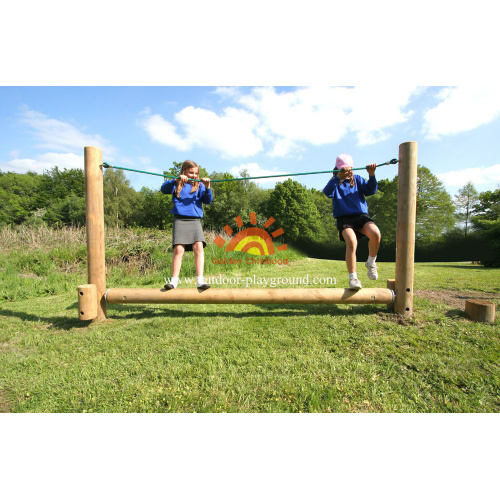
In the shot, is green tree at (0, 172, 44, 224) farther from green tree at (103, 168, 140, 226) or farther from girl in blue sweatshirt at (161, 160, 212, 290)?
girl in blue sweatshirt at (161, 160, 212, 290)

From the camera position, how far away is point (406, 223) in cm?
297

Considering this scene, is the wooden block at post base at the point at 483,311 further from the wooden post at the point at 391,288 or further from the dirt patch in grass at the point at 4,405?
the dirt patch in grass at the point at 4,405

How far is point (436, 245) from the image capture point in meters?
12.7

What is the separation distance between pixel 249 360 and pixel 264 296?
3.16 feet

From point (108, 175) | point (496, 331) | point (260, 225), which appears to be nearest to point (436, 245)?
point (260, 225)

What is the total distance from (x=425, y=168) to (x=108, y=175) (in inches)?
1274

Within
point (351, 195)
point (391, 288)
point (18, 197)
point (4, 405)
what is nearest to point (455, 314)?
point (391, 288)

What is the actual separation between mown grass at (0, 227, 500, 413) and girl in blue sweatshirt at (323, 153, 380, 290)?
79cm

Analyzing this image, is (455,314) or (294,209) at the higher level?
(294,209)

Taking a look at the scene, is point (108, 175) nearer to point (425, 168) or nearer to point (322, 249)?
point (322, 249)

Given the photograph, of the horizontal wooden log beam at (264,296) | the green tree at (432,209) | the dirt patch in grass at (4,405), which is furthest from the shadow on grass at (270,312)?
the green tree at (432,209)

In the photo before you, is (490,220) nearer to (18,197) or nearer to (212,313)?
(212,313)

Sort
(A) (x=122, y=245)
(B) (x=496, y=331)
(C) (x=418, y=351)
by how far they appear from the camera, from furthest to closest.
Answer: (A) (x=122, y=245)
(B) (x=496, y=331)
(C) (x=418, y=351)

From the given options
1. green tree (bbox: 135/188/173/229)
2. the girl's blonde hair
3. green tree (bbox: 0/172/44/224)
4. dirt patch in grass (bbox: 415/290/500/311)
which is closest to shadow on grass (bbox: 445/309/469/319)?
dirt patch in grass (bbox: 415/290/500/311)
